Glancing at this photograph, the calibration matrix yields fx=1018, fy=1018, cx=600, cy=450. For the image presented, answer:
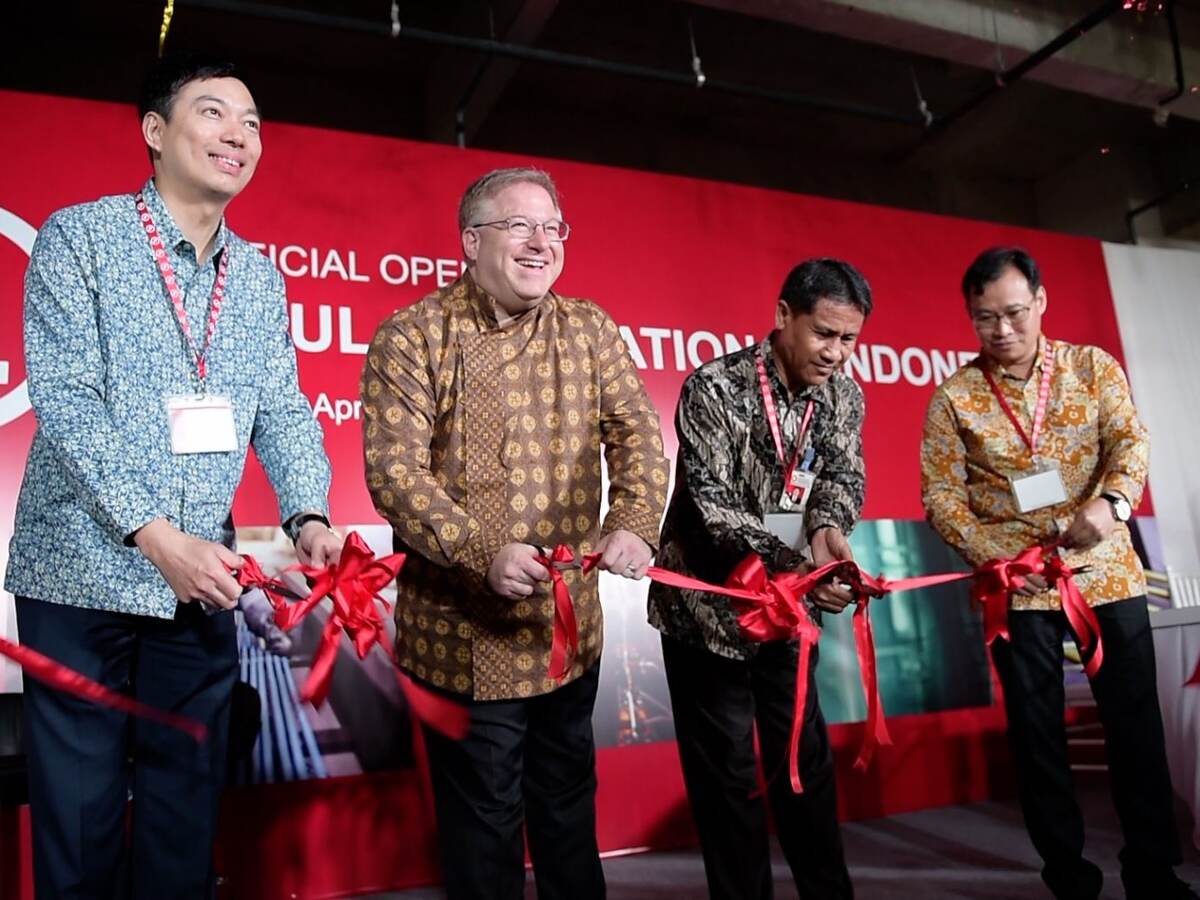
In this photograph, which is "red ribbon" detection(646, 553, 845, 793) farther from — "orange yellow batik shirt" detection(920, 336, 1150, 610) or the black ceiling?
the black ceiling

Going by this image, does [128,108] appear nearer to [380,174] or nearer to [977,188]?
[380,174]

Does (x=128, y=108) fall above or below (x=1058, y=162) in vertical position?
below

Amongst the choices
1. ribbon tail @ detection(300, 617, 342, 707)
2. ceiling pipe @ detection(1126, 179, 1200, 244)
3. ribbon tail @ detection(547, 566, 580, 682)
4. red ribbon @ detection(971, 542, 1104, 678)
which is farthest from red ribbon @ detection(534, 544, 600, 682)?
ceiling pipe @ detection(1126, 179, 1200, 244)

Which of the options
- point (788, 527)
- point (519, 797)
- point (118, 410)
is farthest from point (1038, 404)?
point (118, 410)

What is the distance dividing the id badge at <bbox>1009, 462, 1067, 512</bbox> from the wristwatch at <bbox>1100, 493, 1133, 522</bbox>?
0.13 metres

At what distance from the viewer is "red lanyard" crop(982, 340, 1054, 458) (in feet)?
8.37

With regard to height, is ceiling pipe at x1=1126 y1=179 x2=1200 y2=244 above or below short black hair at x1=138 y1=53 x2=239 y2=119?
above

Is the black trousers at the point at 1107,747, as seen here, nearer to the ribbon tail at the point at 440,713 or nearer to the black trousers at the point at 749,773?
the black trousers at the point at 749,773

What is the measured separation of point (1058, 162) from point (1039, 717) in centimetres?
695

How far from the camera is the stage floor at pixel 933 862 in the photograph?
2.87 metres

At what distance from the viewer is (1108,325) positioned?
5.11 metres

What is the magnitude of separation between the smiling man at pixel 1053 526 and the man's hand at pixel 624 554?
1.01m

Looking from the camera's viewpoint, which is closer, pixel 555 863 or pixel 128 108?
pixel 555 863

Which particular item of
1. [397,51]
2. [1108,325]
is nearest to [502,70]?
[397,51]
